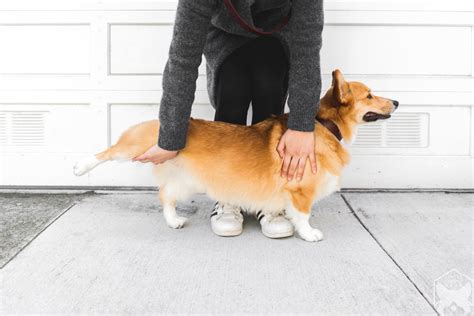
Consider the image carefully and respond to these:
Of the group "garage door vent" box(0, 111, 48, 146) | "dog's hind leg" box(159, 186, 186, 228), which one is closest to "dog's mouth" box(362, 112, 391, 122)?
"dog's hind leg" box(159, 186, 186, 228)

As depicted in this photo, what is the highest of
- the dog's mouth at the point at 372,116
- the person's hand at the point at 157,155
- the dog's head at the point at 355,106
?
the dog's head at the point at 355,106

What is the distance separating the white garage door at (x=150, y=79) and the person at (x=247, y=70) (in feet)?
1.99

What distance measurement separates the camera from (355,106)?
224 centimetres

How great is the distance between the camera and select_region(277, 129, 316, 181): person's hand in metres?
2.09

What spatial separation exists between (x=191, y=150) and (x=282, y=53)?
0.69 meters

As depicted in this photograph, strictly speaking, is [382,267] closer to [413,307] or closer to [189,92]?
[413,307]

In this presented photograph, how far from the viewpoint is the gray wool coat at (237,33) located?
76.4 inches

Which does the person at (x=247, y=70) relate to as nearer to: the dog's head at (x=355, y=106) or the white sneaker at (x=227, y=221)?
the white sneaker at (x=227, y=221)

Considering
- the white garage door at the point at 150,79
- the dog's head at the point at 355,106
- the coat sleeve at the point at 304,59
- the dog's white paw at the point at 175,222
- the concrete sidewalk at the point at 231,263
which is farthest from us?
the white garage door at the point at 150,79

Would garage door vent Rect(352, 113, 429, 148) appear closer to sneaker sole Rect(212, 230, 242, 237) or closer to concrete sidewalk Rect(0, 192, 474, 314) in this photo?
concrete sidewalk Rect(0, 192, 474, 314)

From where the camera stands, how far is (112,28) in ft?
9.45

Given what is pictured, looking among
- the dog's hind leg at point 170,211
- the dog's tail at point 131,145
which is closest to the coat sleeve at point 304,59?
the dog's tail at point 131,145

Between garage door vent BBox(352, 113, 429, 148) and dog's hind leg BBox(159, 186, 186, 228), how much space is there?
4.20 ft

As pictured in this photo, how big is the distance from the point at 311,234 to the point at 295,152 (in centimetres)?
40
